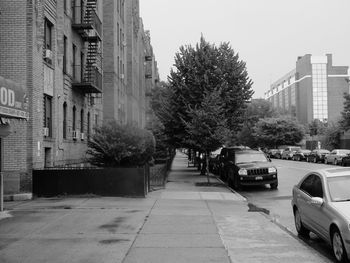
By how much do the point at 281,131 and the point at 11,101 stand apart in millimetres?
74367

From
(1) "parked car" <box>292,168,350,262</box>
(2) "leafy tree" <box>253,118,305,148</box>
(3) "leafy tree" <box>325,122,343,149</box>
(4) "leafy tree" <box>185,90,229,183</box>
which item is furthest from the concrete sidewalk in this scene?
(2) "leafy tree" <box>253,118,305,148</box>

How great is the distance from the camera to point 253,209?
13.7 m

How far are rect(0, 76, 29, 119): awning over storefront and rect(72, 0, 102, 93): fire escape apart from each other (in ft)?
34.2

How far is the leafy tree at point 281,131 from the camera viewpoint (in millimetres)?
81750

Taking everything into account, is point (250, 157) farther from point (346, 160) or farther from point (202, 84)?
point (346, 160)

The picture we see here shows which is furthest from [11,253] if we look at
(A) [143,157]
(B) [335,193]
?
(A) [143,157]

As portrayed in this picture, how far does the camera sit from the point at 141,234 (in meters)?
9.36

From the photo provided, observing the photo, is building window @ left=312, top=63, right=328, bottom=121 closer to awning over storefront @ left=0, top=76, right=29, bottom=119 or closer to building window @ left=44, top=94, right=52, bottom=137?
building window @ left=44, top=94, right=52, bottom=137

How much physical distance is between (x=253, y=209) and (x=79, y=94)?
12.4 m

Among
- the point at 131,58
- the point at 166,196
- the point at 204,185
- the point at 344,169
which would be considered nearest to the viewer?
the point at 344,169

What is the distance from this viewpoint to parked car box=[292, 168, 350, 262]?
Answer: 7.07 meters

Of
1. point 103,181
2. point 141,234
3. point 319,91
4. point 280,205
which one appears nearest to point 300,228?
point 141,234

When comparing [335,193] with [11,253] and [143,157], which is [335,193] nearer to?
[11,253]

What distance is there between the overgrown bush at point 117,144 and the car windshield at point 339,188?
1006 cm
